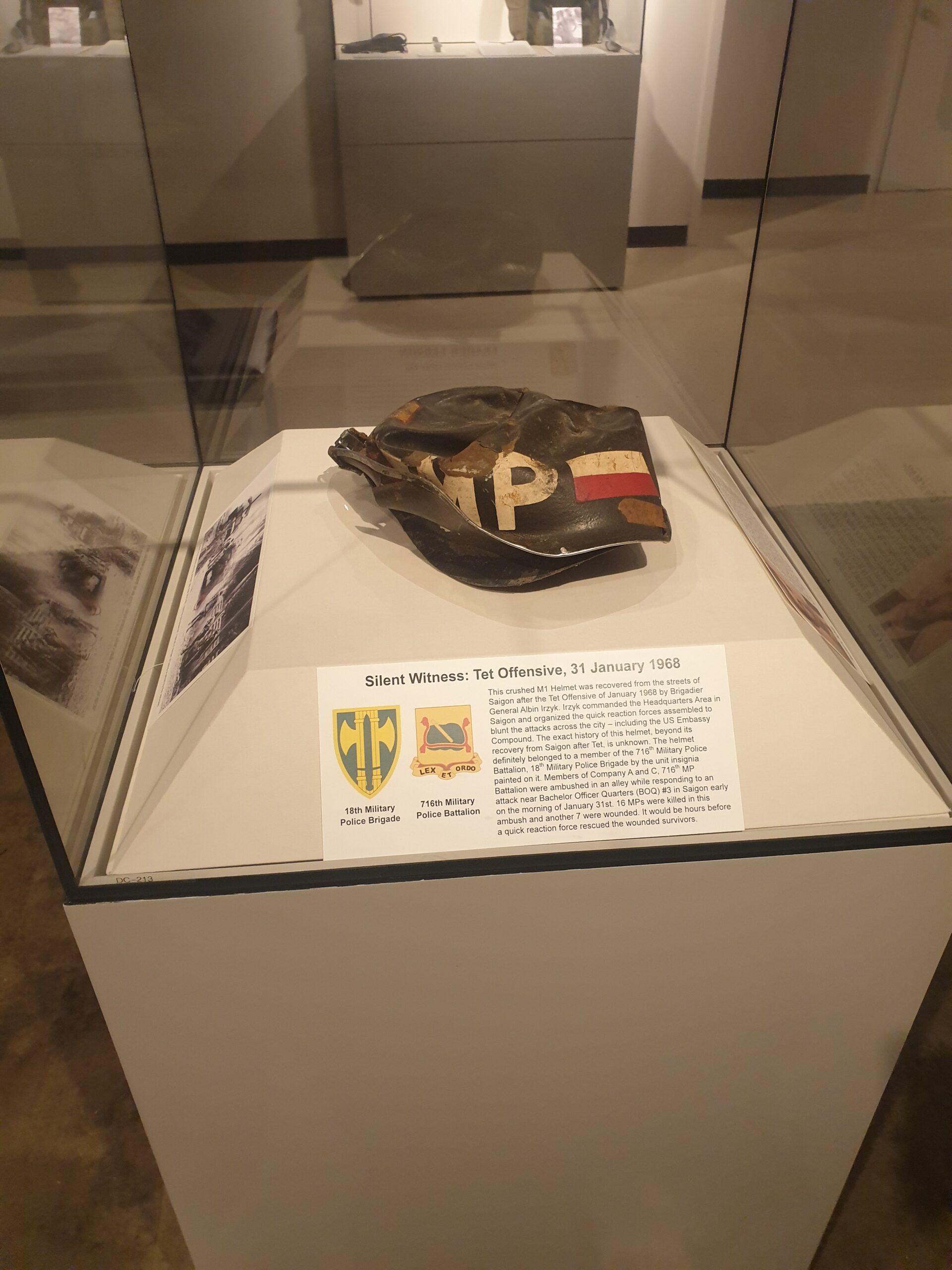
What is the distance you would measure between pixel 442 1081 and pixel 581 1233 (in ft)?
1.24

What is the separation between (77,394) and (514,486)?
58cm

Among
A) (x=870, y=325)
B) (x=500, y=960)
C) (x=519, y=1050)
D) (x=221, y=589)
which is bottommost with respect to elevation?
(x=519, y=1050)

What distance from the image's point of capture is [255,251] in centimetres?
134

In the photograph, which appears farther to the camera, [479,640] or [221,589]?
[221,589]

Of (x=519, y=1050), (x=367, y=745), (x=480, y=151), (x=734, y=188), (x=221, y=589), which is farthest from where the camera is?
(x=734, y=188)

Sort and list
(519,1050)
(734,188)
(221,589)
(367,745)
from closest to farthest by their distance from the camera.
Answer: (367,745)
(519,1050)
(221,589)
(734,188)

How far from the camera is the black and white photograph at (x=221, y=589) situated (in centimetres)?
99

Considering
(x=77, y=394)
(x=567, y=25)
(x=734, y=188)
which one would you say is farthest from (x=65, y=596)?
(x=734, y=188)

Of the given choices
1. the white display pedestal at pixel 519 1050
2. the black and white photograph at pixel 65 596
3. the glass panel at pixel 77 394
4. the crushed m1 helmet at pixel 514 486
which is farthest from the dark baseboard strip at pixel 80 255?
the white display pedestal at pixel 519 1050

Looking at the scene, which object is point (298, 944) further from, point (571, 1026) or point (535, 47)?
point (535, 47)

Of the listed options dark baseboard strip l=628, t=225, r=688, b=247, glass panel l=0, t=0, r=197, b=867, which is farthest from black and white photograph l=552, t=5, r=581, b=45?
glass panel l=0, t=0, r=197, b=867

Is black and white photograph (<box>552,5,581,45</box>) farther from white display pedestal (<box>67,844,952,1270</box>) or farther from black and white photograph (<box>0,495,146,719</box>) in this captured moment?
white display pedestal (<box>67,844,952,1270</box>)

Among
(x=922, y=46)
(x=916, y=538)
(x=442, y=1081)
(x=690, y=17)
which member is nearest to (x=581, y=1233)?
(x=442, y=1081)

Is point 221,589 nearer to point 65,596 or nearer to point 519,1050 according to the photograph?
point 65,596
